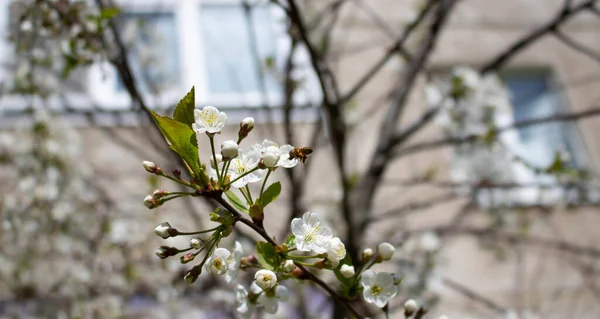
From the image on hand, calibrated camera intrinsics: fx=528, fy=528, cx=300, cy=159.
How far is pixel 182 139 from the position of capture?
0.70 m

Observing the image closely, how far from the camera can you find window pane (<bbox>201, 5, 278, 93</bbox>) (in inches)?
147

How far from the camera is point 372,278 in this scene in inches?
31.9

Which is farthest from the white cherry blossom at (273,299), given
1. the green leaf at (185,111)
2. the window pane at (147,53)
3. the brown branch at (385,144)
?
the window pane at (147,53)

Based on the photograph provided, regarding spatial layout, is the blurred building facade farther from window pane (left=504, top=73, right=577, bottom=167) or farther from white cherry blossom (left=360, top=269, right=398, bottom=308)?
white cherry blossom (left=360, top=269, right=398, bottom=308)

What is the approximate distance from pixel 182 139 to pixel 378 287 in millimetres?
372

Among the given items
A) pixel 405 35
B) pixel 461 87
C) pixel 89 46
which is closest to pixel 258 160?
pixel 89 46

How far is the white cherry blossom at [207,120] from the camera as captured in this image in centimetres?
74

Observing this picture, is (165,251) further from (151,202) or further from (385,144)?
(385,144)

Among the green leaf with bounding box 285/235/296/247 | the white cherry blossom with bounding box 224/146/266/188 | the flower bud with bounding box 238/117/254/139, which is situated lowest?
the green leaf with bounding box 285/235/296/247

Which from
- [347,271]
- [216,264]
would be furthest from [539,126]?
[216,264]

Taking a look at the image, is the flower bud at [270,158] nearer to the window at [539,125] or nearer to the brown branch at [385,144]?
the brown branch at [385,144]

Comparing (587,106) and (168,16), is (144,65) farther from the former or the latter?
(587,106)

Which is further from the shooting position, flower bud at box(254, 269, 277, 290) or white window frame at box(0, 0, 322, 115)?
white window frame at box(0, 0, 322, 115)

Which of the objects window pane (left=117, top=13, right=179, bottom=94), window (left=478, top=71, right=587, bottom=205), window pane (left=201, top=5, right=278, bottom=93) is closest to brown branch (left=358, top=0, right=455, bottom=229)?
window pane (left=117, top=13, right=179, bottom=94)
